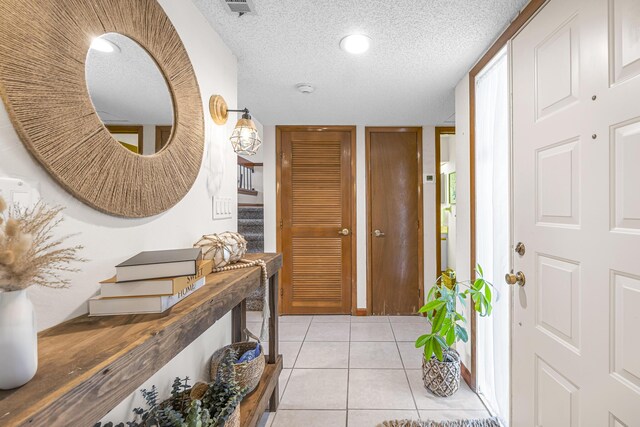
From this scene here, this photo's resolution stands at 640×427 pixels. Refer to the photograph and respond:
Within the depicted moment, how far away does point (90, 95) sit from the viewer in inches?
32.4

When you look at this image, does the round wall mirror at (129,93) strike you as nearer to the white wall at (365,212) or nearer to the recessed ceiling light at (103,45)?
the recessed ceiling light at (103,45)

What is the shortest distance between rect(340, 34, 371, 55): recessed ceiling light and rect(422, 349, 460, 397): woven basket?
6.52 ft

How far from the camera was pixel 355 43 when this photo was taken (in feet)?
5.55

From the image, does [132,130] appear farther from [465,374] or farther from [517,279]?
[465,374]

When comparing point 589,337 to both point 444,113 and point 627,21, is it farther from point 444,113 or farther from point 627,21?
point 444,113

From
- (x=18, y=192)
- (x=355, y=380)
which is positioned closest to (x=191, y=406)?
(x=18, y=192)

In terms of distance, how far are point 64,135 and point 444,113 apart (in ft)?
9.96

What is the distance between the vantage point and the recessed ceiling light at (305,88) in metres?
2.31

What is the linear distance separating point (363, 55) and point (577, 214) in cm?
141

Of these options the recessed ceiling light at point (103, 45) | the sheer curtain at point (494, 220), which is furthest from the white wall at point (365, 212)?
the recessed ceiling light at point (103, 45)

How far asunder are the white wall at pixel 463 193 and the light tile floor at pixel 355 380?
42 centimetres

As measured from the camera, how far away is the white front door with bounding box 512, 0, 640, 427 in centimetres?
89

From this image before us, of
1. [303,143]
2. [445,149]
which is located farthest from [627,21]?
[445,149]

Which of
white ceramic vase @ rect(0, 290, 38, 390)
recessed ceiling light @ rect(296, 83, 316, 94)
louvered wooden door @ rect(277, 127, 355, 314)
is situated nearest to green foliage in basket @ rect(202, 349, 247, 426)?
white ceramic vase @ rect(0, 290, 38, 390)
